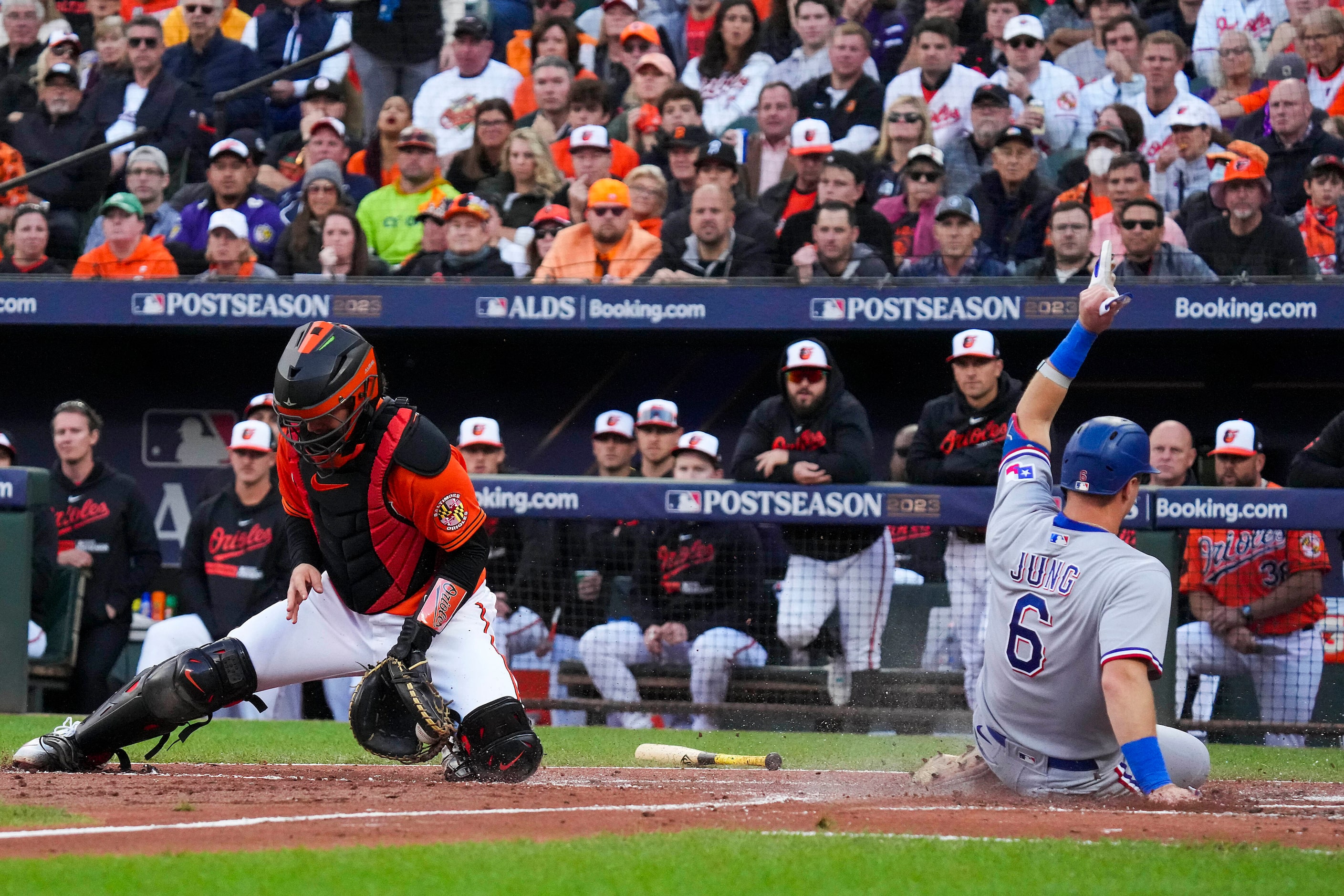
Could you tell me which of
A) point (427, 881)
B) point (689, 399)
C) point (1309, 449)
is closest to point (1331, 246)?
point (1309, 449)

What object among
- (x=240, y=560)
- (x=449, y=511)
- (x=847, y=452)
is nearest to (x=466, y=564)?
(x=449, y=511)

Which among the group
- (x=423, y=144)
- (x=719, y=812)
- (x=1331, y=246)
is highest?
(x=423, y=144)

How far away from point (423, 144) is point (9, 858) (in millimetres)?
6718

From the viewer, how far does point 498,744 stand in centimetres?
477

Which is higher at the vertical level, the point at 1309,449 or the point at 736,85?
the point at 736,85

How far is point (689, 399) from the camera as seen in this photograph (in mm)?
9805

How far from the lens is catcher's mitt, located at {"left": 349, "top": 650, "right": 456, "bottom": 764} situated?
456cm

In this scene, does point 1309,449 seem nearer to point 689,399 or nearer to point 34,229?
point 689,399

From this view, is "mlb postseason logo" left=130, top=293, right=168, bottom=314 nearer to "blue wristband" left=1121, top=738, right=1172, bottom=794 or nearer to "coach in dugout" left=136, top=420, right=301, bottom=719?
"coach in dugout" left=136, top=420, right=301, bottom=719

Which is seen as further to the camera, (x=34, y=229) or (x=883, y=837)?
(x=34, y=229)

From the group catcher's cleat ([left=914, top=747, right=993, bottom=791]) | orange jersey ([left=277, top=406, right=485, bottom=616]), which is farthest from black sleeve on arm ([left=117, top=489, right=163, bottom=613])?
catcher's cleat ([left=914, top=747, right=993, bottom=791])

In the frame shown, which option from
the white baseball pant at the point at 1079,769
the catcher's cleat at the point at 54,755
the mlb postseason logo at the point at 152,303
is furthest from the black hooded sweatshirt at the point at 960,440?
the mlb postseason logo at the point at 152,303

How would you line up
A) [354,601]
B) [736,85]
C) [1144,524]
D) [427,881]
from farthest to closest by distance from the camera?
[736,85]
[1144,524]
[354,601]
[427,881]

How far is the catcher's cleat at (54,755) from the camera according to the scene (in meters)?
4.92
